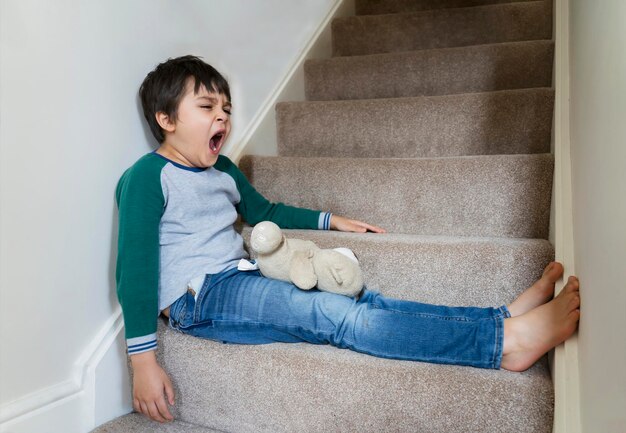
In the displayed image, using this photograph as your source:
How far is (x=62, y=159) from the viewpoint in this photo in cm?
101

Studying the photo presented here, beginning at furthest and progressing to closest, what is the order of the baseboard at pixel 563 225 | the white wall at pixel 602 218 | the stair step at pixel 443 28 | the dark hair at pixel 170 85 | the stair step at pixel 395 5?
the stair step at pixel 395 5
the stair step at pixel 443 28
the dark hair at pixel 170 85
the baseboard at pixel 563 225
the white wall at pixel 602 218

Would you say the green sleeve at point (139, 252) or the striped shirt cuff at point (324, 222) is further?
the striped shirt cuff at point (324, 222)

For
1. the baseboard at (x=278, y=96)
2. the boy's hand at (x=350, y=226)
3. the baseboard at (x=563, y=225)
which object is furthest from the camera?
the baseboard at (x=278, y=96)

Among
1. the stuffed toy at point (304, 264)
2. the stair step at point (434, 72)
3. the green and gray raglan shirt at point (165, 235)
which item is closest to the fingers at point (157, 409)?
the green and gray raglan shirt at point (165, 235)

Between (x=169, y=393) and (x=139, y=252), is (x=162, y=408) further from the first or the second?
(x=139, y=252)

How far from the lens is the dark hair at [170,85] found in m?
1.16

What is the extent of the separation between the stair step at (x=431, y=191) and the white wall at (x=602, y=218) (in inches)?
8.7

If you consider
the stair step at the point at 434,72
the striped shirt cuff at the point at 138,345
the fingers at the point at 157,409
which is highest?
the stair step at the point at 434,72

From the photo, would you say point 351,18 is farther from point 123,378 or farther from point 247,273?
point 123,378

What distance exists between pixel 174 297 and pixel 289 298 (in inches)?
10.1

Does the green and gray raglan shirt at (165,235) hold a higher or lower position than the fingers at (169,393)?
higher

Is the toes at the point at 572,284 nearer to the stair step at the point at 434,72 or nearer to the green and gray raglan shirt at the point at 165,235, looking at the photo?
the green and gray raglan shirt at the point at 165,235

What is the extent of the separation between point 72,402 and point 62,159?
1.59 ft

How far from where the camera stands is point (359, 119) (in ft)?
5.40
